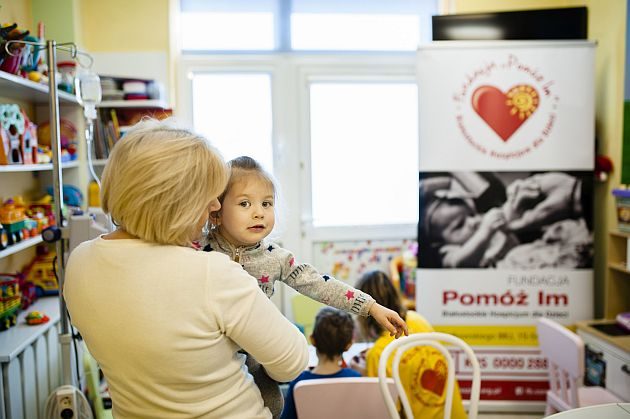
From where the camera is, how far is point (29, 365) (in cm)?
230

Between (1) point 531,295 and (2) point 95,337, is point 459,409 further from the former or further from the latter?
(2) point 95,337

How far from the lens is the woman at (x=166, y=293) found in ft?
3.02

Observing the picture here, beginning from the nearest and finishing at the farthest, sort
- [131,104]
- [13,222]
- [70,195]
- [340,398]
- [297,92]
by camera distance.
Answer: [340,398]
[13,222]
[70,195]
[131,104]
[297,92]

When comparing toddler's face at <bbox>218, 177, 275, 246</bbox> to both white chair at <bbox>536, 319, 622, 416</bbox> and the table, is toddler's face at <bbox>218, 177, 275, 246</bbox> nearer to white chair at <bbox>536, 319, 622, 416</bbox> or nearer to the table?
the table

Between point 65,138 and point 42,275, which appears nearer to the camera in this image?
point 42,275

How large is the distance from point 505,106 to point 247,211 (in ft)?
7.22

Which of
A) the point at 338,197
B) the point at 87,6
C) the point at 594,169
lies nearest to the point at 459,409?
the point at 594,169

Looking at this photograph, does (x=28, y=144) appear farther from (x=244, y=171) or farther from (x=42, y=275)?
(x=244, y=171)

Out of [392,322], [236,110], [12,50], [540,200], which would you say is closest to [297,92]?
[236,110]

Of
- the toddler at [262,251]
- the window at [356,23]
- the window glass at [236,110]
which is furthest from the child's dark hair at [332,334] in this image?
the window at [356,23]

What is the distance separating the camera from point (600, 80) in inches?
128

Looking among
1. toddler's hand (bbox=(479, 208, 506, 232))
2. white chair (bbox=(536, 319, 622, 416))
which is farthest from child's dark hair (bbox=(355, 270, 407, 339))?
toddler's hand (bbox=(479, 208, 506, 232))

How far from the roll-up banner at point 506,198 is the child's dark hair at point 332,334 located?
114cm

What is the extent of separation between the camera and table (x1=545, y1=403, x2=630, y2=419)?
140 cm
